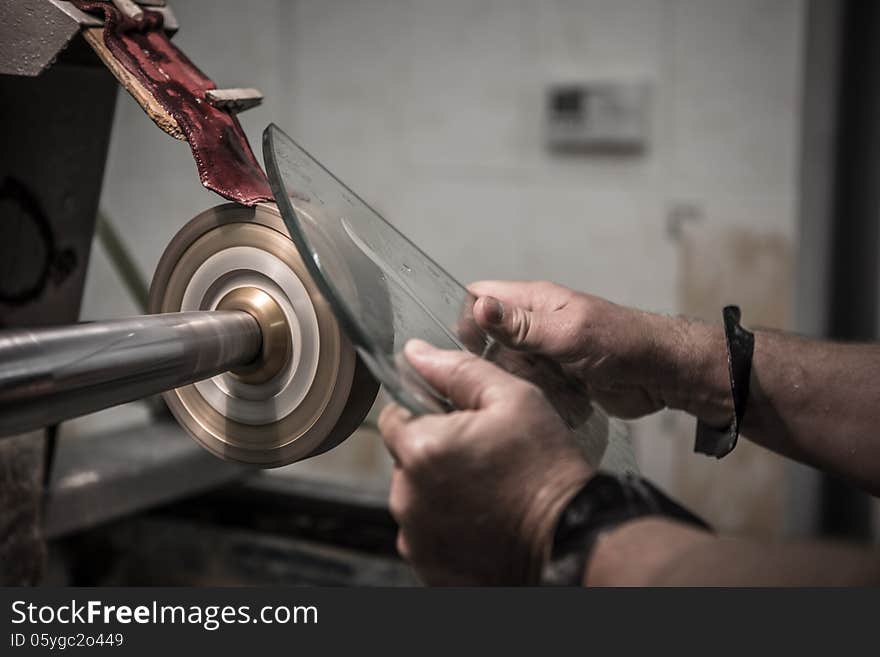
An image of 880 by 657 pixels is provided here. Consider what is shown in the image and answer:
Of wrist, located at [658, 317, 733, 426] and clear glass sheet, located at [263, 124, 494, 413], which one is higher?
clear glass sheet, located at [263, 124, 494, 413]

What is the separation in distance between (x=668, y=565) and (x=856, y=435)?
0.44 meters

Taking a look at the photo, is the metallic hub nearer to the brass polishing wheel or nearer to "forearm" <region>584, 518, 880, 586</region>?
the brass polishing wheel

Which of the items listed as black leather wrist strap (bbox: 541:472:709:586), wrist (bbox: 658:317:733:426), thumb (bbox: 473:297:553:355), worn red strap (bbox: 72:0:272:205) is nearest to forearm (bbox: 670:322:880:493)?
wrist (bbox: 658:317:733:426)

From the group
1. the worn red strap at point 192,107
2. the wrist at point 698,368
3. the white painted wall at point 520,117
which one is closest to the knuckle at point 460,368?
the worn red strap at point 192,107

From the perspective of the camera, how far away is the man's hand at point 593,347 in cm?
77

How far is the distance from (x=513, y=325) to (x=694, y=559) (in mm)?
299

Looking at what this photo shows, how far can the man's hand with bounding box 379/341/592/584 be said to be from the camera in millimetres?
559

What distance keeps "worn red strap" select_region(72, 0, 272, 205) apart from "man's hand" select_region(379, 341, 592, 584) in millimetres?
246

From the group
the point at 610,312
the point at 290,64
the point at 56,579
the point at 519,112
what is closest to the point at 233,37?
the point at 290,64

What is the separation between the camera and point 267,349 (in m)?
0.68

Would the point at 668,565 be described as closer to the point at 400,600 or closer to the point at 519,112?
the point at 400,600

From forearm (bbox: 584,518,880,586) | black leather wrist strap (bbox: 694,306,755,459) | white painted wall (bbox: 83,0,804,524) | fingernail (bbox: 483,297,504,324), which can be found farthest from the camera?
white painted wall (bbox: 83,0,804,524)

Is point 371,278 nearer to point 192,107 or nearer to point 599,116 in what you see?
point 192,107

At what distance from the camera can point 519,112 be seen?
2082mm
